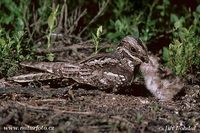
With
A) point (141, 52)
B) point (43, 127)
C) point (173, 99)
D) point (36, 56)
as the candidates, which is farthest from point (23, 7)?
point (43, 127)

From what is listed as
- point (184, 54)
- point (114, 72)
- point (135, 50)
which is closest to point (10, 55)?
point (114, 72)

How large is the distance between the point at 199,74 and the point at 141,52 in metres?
1.02

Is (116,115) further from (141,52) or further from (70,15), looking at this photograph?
(70,15)

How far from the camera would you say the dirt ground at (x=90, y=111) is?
3947 mm

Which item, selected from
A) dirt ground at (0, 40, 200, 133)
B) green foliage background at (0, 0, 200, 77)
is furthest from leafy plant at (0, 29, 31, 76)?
dirt ground at (0, 40, 200, 133)

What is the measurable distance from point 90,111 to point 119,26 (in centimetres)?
210

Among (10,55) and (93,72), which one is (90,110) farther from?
(10,55)

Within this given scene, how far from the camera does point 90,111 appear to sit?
4340 mm

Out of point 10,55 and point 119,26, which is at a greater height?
point 119,26

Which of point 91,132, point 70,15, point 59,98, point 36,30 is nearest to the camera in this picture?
point 91,132

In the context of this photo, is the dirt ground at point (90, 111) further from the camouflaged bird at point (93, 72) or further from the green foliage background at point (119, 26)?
the green foliage background at point (119, 26)

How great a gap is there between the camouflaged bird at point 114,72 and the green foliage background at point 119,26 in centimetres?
Answer: 43

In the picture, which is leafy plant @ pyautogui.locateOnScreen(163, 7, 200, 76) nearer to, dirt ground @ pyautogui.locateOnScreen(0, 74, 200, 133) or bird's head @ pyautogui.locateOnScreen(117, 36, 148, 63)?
dirt ground @ pyautogui.locateOnScreen(0, 74, 200, 133)

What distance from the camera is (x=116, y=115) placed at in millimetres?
4219
